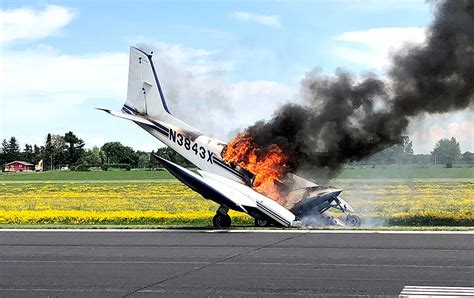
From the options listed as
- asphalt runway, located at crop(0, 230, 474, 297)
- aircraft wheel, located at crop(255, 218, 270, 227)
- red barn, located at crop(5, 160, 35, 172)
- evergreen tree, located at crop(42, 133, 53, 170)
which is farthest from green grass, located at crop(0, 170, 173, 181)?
asphalt runway, located at crop(0, 230, 474, 297)

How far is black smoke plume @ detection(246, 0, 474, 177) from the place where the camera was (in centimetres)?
2883

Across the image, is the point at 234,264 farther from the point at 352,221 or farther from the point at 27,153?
the point at 27,153

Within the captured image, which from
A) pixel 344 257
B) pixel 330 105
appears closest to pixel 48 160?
pixel 330 105

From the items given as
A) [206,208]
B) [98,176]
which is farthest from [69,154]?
[206,208]

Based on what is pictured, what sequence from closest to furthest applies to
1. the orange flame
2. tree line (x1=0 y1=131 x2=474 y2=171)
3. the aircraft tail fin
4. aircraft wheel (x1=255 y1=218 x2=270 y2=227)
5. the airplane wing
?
the airplane wing → aircraft wheel (x1=255 y1=218 x2=270 y2=227) → the orange flame → the aircraft tail fin → tree line (x1=0 y1=131 x2=474 y2=171)

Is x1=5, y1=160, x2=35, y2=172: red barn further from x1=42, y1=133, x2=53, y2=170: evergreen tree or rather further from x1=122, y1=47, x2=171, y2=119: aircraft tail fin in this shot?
x1=122, y1=47, x2=171, y2=119: aircraft tail fin

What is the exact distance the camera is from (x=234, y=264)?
1532 centimetres

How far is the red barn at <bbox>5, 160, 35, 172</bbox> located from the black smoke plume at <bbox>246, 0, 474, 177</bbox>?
124 m

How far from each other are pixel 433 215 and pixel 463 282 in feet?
59.0

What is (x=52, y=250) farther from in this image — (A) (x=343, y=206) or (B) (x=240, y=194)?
(A) (x=343, y=206)

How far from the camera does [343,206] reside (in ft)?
90.6

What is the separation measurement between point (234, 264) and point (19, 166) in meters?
144

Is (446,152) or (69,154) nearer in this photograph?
(446,152)

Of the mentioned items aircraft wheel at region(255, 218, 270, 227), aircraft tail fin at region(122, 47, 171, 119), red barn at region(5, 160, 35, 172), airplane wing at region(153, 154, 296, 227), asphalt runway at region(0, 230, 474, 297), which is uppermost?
aircraft tail fin at region(122, 47, 171, 119)
